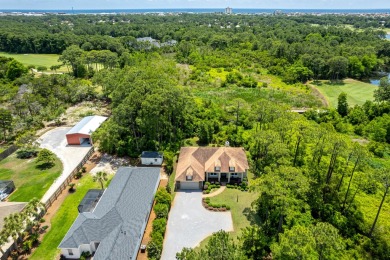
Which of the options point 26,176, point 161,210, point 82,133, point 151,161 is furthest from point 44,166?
point 161,210

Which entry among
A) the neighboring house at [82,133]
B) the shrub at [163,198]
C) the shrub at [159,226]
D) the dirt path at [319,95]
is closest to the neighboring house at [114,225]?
the shrub at [163,198]

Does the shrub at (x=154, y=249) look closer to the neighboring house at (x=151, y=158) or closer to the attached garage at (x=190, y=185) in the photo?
the attached garage at (x=190, y=185)

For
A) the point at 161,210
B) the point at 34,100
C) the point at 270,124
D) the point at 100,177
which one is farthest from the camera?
the point at 34,100

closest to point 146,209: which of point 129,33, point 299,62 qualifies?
point 299,62

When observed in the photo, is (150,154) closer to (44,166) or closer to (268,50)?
(44,166)

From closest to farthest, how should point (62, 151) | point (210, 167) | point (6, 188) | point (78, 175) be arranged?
point (6, 188) → point (210, 167) → point (78, 175) → point (62, 151)

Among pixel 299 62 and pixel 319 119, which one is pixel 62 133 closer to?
pixel 319 119
